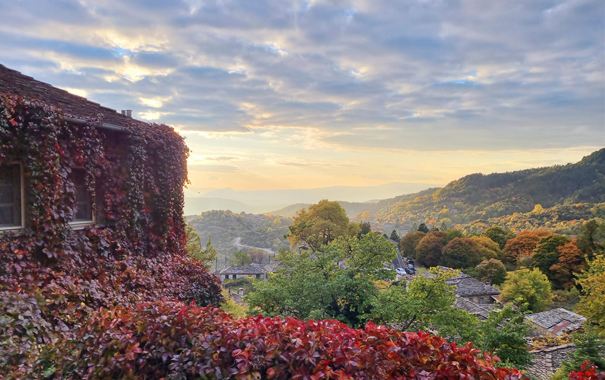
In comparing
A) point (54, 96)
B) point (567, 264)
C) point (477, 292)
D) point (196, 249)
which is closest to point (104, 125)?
point (54, 96)

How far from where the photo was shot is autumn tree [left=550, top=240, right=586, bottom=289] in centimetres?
2369

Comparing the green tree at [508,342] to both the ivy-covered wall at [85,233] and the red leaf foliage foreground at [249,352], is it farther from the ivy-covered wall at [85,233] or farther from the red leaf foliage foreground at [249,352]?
the red leaf foliage foreground at [249,352]

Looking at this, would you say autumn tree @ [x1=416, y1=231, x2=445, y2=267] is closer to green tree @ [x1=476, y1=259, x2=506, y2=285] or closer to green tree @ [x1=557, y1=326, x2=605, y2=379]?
green tree @ [x1=476, y1=259, x2=506, y2=285]

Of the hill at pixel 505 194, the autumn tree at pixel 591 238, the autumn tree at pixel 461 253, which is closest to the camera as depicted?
the autumn tree at pixel 591 238

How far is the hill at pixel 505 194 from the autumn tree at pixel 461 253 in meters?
32.4

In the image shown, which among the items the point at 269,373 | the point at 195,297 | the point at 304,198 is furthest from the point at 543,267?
the point at 304,198

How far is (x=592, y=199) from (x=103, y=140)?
71.5 m

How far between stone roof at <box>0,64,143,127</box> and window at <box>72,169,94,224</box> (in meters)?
1.06

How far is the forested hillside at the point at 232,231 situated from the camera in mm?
54438

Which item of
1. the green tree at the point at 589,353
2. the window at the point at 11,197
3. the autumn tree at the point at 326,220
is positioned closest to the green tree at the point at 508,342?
the green tree at the point at 589,353

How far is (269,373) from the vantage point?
91.8 inches

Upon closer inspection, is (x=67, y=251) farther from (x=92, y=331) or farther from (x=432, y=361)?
(x=432, y=361)

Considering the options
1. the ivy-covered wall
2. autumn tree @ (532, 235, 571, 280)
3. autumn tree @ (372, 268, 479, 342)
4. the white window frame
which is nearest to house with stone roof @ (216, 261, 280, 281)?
autumn tree @ (532, 235, 571, 280)

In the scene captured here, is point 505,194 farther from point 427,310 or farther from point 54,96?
point 54,96
